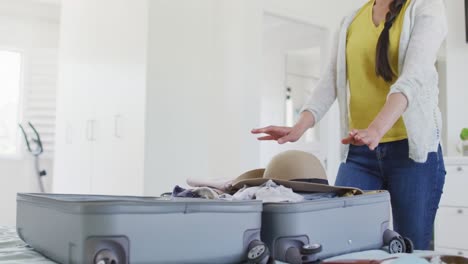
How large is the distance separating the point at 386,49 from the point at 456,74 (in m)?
2.36

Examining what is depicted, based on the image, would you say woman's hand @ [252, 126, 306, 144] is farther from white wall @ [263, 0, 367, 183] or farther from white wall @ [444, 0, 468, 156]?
white wall @ [263, 0, 367, 183]

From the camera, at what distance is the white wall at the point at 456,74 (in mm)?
3229

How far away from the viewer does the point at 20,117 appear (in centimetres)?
478

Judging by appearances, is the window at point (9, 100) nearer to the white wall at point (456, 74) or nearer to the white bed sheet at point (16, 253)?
the white wall at point (456, 74)

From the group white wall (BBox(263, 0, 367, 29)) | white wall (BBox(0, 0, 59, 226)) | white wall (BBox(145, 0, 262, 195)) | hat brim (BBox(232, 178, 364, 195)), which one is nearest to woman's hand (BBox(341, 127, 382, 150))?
hat brim (BBox(232, 178, 364, 195))

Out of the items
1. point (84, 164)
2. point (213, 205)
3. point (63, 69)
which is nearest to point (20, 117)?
point (63, 69)

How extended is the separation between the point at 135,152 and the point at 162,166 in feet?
0.59

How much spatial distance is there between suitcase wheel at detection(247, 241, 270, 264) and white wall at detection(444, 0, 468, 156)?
287cm

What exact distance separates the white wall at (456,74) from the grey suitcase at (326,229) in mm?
2600

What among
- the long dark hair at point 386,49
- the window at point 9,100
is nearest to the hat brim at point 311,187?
the long dark hair at point 386,49

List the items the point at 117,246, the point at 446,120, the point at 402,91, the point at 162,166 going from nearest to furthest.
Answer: the point at 117,246 < the point at 402,91 < the point at 162,166 < the point at 446,120

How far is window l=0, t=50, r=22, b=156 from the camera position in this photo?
4.76 meters

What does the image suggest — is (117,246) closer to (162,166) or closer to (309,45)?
(162,166)

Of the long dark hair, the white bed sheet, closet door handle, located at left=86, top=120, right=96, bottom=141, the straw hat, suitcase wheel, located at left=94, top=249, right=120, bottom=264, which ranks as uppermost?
the long dark hair
